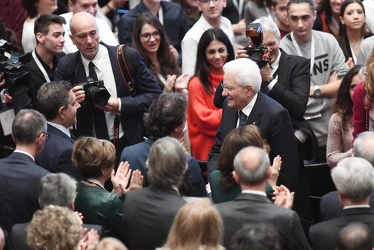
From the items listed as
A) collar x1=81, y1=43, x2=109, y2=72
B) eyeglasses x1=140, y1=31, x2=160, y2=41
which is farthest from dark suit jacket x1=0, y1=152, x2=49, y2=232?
eyeglasses x1=140, y1=31, x2=160, y2=41

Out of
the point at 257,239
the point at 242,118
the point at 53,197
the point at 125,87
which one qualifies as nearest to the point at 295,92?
the point at 242,118

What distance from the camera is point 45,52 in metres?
8.41

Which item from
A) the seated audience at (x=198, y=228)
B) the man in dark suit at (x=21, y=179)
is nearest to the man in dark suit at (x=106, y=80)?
the man in dark suit at (x=21, y=179)

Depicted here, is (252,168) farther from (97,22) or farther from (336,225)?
(97,22)

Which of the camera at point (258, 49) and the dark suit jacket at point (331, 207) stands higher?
the camera at point (258, 49)

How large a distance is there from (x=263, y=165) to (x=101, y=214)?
115cm

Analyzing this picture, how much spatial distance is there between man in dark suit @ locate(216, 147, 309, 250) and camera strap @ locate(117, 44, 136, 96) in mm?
2350

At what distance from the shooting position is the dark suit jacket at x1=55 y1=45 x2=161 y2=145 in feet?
26.2

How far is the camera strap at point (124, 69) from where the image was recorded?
26.2 ft

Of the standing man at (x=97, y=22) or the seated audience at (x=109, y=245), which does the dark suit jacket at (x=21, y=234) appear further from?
the standing man at (x=97, y=22)

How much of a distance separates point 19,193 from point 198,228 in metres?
1.64

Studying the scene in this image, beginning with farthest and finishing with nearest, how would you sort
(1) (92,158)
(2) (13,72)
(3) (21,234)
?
(2) (13,72) < (1) (92,158) < (3) (21,234)

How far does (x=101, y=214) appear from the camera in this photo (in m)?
6.29

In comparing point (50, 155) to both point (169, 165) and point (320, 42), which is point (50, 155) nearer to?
point (169, 165)
